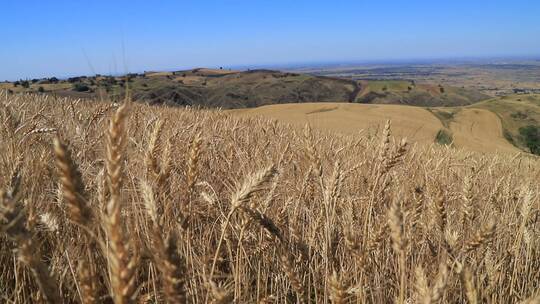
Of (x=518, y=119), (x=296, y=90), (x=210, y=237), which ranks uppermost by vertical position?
(x=210, y=237)

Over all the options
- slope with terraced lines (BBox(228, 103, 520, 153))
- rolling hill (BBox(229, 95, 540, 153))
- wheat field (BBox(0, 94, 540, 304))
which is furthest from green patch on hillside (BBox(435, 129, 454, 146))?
wheat field (BBox(0, 94, 540, 304))

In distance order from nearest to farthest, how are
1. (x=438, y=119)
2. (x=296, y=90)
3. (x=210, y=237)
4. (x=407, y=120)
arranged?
(x=210, y=237) < (x=407, y=120) < (x=438, y=119) < (x=296, y=90)

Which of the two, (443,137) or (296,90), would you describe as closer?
(443,137)

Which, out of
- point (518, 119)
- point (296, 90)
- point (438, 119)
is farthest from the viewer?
point (296, 90)

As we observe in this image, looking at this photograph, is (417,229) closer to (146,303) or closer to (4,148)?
(146,303)

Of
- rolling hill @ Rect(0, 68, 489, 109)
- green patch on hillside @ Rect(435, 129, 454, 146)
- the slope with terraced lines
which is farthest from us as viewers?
rolling hill @ Rect(0, 68, 489, 109)

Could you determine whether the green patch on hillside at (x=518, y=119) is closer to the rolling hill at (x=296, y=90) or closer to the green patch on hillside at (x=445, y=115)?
the green patch on hillside at (x=445, y=115)

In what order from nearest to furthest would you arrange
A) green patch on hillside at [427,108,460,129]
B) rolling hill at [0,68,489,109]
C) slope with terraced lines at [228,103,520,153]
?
slope with terraced lines at [228,103,520,153] < green patch on hillside at [427,108,460,129] < rolling hill at [0,68,489,109]

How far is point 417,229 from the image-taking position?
215cm

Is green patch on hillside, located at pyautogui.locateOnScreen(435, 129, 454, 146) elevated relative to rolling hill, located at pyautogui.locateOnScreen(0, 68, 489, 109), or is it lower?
lower

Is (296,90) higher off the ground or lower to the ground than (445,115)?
higher

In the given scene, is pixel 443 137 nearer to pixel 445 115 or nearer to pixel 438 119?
pixel 438 119

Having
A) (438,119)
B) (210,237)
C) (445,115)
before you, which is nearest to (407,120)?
(438,119)

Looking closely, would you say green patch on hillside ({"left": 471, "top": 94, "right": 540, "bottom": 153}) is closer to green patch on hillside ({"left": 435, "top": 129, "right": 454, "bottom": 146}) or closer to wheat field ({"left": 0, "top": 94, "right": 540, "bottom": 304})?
green patch on hillside ({"left": 435, "top": 129, "right": 454, "bottom": 146})
